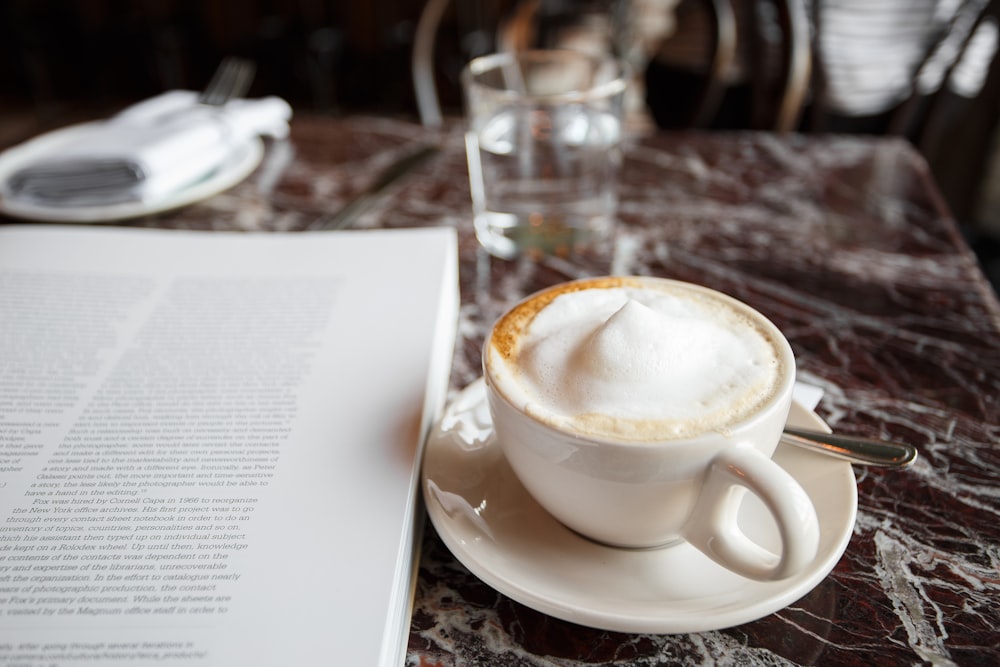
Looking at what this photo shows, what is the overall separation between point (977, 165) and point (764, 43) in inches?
21.5

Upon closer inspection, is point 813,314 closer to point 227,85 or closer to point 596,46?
point 227,85

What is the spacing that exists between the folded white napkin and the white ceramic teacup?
1.72 ft

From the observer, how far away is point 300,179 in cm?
88

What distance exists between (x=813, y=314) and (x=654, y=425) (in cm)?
34

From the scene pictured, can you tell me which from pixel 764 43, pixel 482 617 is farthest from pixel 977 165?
pixel 482 617

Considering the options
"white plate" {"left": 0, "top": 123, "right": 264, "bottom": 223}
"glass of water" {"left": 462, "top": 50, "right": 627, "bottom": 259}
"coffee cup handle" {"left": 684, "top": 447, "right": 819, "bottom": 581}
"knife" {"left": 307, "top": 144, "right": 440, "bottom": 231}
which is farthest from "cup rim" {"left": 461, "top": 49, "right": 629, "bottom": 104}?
"coffee cup handle" {"left": 684, "top": 447, "right": 819, "bottom": 581}

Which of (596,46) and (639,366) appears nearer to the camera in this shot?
(639,366)

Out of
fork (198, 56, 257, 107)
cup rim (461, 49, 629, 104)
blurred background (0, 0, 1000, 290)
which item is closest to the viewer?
cup rim (461, 49, 629, 104)

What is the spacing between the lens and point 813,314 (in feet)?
2.05

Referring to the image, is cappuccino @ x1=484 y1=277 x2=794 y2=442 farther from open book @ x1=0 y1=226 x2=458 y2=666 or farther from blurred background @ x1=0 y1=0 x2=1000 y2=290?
blurred background @ x1=0 y1=0 x2=1000 y2=290

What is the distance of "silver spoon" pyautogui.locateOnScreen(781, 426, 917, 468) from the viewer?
0.41 metres

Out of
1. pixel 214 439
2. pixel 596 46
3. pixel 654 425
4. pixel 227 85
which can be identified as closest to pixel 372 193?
pixel 227 85

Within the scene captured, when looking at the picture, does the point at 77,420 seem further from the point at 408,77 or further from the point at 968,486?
the point at 408,77

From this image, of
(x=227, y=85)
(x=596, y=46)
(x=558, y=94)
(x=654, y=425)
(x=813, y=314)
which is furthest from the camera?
(x=596, y=46)
